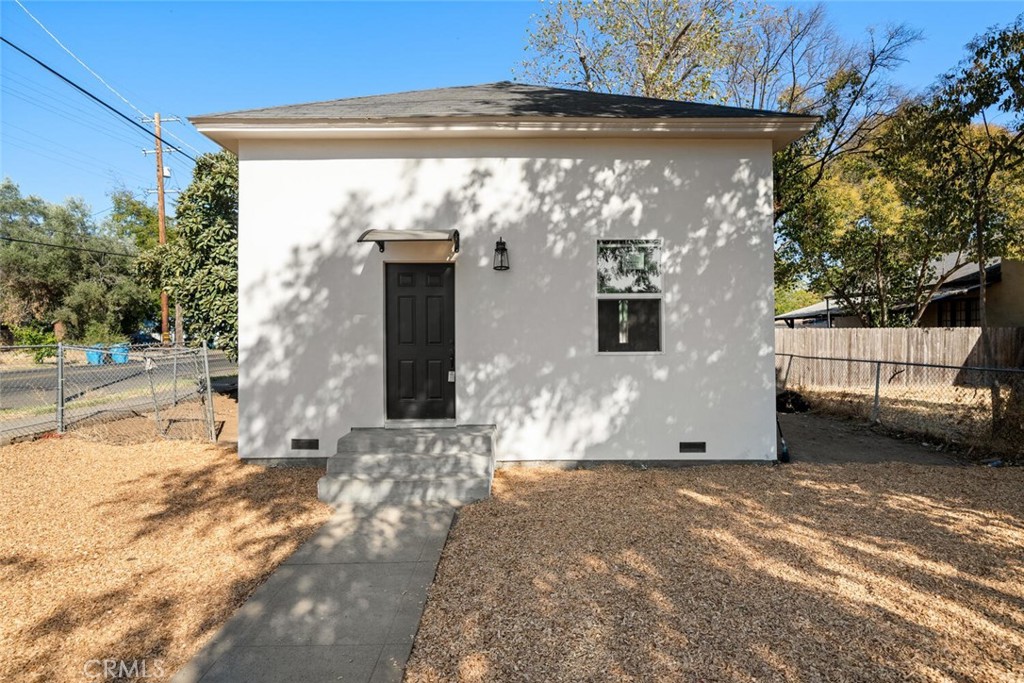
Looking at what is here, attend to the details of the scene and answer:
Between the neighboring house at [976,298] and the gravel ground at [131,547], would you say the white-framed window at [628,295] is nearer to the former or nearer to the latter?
the gravel ground at [131,547]

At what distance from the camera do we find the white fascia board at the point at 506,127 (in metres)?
5.82

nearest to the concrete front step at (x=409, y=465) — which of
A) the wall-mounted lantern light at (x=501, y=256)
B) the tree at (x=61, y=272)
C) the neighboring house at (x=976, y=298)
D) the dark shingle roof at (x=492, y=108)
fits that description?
the wall-mounted lantern light at (x=501, y=256)

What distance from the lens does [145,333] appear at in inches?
1248

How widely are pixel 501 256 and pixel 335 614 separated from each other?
13.3ft

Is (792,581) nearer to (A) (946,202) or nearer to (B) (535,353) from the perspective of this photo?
(B) (535,353)

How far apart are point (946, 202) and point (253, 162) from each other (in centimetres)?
981

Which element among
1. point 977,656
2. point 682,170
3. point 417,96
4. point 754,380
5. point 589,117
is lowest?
point 977,656

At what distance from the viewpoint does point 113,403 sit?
35.1 ft

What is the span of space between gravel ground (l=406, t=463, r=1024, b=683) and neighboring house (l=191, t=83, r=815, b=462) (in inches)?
42.2

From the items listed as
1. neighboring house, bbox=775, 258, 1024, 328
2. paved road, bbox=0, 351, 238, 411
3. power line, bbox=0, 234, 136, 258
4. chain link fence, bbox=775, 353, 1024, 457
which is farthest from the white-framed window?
power line, bbox=0, 234, 136, 258

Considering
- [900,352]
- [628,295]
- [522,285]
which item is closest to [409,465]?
[522,285]

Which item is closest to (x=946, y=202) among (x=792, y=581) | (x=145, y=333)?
(x=792, y=581)

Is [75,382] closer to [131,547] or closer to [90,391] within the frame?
[90,391]

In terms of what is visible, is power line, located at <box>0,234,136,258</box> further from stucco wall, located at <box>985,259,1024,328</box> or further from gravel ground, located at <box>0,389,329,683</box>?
stucco wall, located at <box>985,259,1024,328</box>
